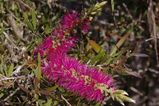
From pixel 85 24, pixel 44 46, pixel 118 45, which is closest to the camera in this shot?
pixel 44 46

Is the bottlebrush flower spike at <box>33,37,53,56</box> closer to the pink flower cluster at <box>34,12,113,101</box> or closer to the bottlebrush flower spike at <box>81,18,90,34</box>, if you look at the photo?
the pink flower cluster at <box>34,12,113,101</box>

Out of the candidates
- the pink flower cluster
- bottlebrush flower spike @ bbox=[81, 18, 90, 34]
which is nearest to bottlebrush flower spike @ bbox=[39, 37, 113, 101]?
the pink flower cluster

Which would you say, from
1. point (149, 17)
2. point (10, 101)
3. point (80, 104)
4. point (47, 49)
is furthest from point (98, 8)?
point (149, 17)

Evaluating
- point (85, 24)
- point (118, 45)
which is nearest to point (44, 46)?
point (85, 24)

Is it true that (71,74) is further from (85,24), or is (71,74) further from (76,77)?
(85,24)

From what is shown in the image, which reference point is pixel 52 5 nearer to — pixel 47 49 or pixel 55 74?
pixel 47 49

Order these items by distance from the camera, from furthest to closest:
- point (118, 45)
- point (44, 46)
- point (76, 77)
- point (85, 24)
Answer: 1. point (118, 45)
2. point (85, 24)
3. point (44, 46)
4. point (76, 77)

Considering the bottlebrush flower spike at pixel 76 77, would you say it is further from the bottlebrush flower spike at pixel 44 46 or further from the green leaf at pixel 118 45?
the green leaf at pixel 118 45

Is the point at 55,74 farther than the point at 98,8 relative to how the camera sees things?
No

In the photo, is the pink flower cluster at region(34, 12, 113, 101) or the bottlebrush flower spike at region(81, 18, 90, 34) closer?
the pink flower cluster at region(34, 12, 113, 101)
